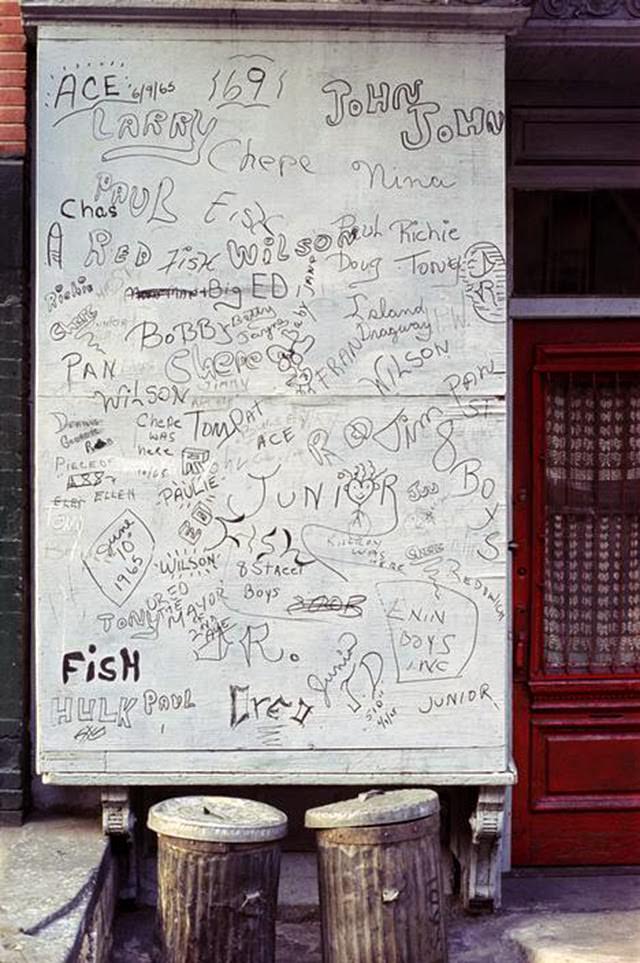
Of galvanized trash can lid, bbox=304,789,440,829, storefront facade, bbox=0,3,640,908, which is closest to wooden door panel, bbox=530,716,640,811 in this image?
storefront facade, bbox=0,3,640,908

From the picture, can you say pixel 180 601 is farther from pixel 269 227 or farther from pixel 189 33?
pixel 189 33

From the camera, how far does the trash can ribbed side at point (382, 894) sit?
15.7 ft

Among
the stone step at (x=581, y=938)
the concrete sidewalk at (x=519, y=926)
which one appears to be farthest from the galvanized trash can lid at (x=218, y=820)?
the stone step at (x=581, y=938)

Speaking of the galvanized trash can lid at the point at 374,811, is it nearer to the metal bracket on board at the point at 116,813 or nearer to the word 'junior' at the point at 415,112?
the metal bracket on board at the point at 116,813

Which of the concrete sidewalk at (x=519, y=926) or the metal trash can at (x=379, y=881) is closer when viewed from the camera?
the metal trash can at (x=379, y=881)

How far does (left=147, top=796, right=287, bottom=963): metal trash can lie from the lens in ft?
A: 15.4

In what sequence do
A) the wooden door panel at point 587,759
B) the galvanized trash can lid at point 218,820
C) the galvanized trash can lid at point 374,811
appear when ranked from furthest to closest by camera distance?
the wooden door panel at point 587,759 → the galvanized trash can lid at point 374,811 → the galvanized trash can lid at point 218,820

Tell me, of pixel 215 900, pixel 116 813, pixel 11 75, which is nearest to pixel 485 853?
pixel 215 900

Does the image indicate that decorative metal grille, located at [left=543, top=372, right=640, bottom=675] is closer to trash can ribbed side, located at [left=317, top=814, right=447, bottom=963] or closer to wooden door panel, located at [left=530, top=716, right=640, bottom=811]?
wooden door panel, located at [left=530, top=716, right=640, bottom=811]

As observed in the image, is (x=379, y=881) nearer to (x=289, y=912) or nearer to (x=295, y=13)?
(x=289, y=912)

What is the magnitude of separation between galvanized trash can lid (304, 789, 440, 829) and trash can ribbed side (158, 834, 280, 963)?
24cm

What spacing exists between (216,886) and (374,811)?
66 cm

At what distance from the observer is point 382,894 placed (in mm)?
4781

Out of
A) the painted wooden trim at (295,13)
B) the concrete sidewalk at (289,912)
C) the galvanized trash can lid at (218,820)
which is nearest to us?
the concrete sidewalk at (289,912)
